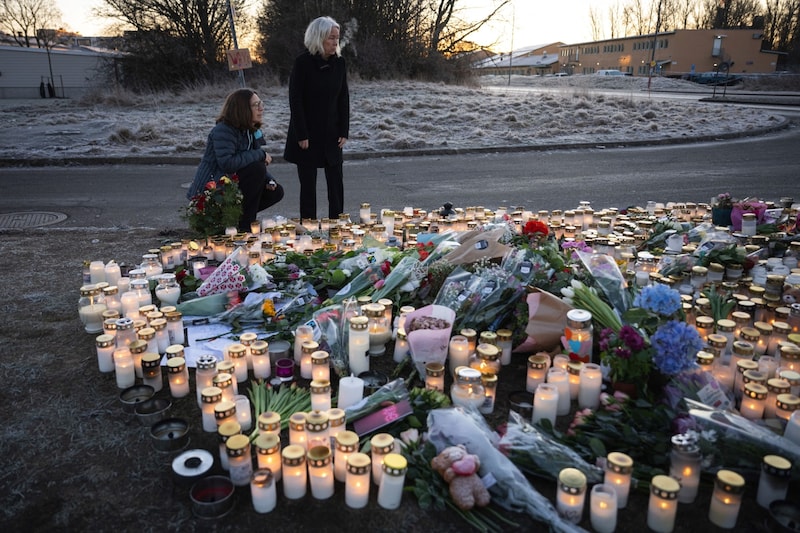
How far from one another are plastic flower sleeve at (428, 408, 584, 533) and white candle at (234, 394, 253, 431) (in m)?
0.84

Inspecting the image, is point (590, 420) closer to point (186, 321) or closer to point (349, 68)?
point (186, 321)

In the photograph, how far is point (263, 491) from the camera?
2057mm

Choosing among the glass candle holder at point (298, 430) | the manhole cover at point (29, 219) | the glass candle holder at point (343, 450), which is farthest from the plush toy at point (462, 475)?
the manhole cover at point (29, 219)

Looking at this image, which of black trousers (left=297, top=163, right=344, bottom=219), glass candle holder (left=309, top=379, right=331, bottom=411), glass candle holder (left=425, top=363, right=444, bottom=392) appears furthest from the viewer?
black trousers (left=297, top=163, right=344, bottom=219)

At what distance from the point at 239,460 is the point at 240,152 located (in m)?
3.75

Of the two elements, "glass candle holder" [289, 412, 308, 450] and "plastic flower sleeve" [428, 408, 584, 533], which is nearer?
"plastic flower sleeve" [428, 408, 584, 533]

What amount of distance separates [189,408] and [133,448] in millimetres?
350

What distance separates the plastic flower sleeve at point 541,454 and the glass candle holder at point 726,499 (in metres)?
0.39

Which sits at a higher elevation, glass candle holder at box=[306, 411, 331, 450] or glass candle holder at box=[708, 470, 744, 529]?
glass candle holder at box=[306, 411, 331, 450]

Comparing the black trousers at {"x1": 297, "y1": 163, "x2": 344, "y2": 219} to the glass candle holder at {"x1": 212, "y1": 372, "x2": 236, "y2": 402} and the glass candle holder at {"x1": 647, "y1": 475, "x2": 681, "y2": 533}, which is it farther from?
the glass candle holder at {"x1": 647, "y1": 475, "x2": 681, "y2": 533}

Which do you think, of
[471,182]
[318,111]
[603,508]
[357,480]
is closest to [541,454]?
[603,508]

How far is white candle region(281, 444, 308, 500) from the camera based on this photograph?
209 centimetres

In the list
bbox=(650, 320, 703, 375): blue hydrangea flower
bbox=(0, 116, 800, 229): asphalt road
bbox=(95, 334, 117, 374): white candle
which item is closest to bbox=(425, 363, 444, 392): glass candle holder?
bbox=(650, 320, 703, 375): blue hydrangea flower

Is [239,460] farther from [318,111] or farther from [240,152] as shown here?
[318,111]
